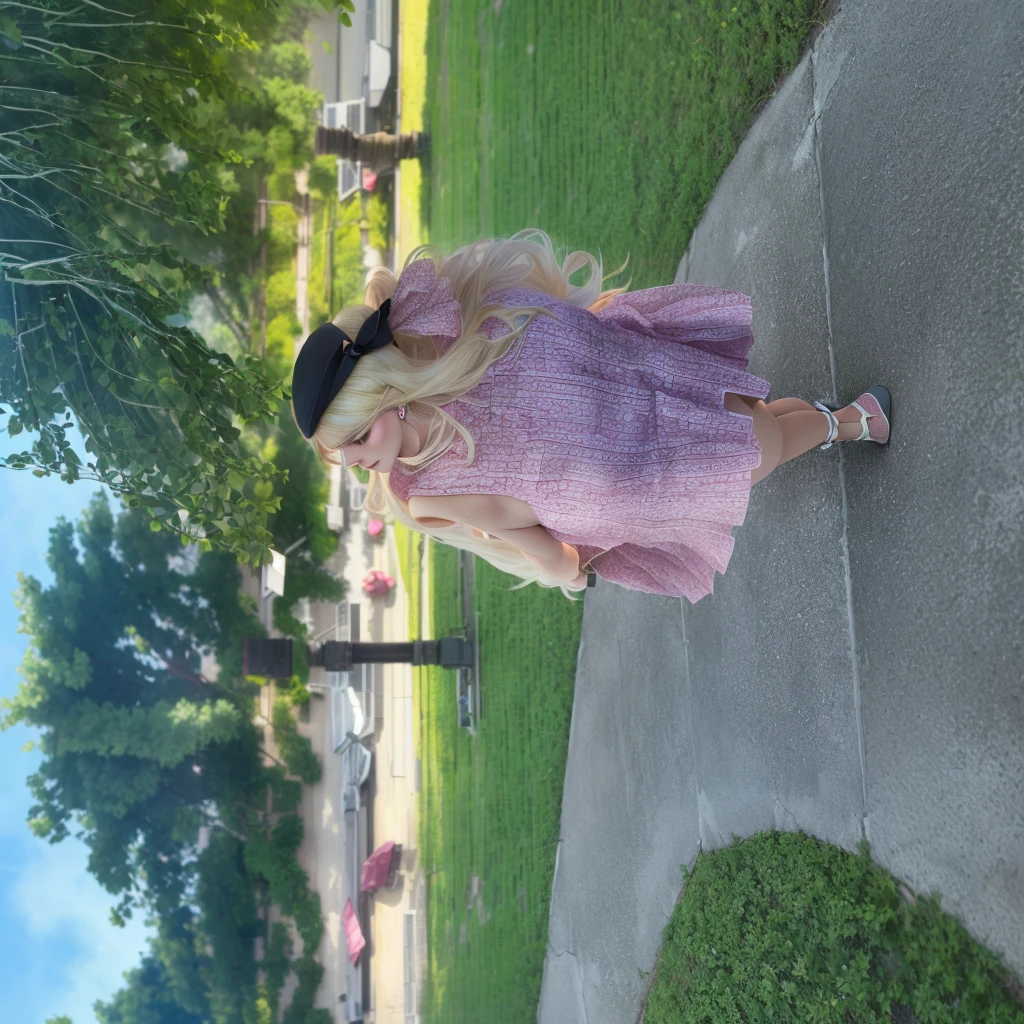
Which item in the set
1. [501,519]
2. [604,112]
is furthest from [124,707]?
[501,519]

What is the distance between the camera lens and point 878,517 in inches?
113

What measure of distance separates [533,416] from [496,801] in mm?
5230

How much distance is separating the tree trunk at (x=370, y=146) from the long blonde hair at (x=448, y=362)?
10.1m

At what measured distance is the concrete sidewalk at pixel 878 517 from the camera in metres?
2.35

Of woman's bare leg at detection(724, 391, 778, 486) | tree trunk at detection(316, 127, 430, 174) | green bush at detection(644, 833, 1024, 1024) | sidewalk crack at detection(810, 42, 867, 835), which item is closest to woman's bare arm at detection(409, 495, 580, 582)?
woman's bare leg at detection(724, 391, 778, 486)

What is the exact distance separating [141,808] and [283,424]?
16.3 ft

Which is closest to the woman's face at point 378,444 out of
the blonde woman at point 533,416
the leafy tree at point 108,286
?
the blonde woman at point 533,416

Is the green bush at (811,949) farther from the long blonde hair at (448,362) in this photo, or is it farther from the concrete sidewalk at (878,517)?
the long blonde hair at (448,362)

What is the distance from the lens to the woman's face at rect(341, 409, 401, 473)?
242 centimetres

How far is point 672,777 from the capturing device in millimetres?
4301

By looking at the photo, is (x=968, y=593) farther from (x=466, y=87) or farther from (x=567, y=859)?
(x=466, y=87)

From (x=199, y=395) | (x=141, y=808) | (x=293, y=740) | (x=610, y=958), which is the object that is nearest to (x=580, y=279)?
(x=199, y=395)

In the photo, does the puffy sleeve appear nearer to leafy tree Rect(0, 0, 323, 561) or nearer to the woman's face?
Result: the woman's face

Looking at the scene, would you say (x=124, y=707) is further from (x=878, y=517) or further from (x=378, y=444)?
(x=878, y=517)
